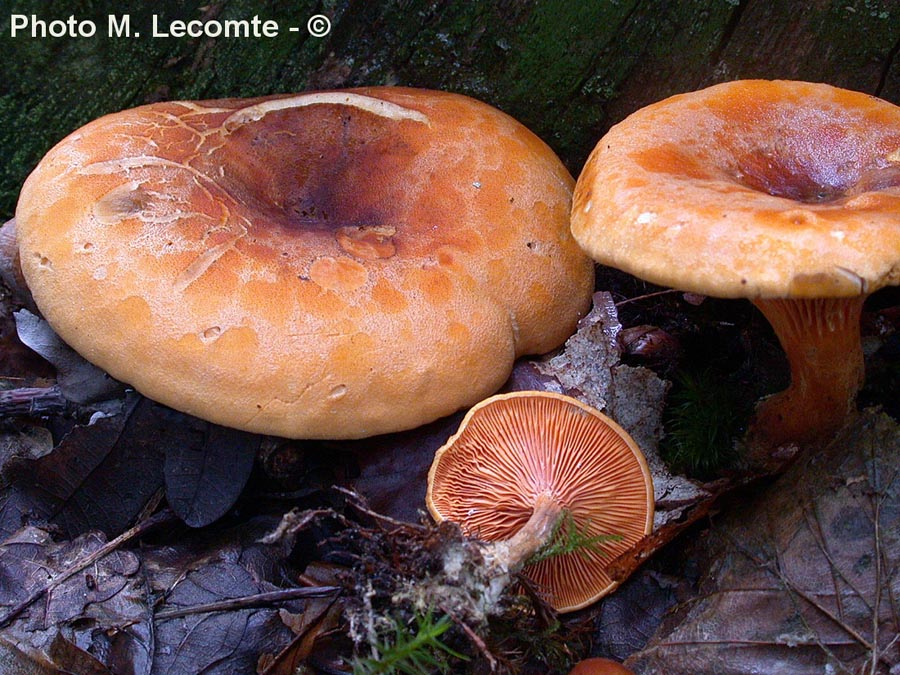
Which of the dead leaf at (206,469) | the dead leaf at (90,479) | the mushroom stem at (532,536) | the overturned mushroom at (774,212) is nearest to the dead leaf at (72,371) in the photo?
the dead leaf at (90,479)

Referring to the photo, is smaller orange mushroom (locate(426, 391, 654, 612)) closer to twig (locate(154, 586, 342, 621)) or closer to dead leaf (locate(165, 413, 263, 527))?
twig (locate(154, 586, 342, 621))

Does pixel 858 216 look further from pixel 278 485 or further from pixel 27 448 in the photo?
pixel 27 448

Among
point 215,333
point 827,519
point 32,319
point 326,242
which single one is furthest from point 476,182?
point 32,319

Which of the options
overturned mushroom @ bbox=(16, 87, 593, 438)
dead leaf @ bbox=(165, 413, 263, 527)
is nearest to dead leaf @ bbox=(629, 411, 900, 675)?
overturned mushroom @ bbox=(16, 87, 593, 438)

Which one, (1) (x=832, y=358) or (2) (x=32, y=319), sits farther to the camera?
(2) (x=32, y=319)

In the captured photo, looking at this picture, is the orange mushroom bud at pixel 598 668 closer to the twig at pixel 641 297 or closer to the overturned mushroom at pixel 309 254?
the overturned mushroom at pixel 309 254
